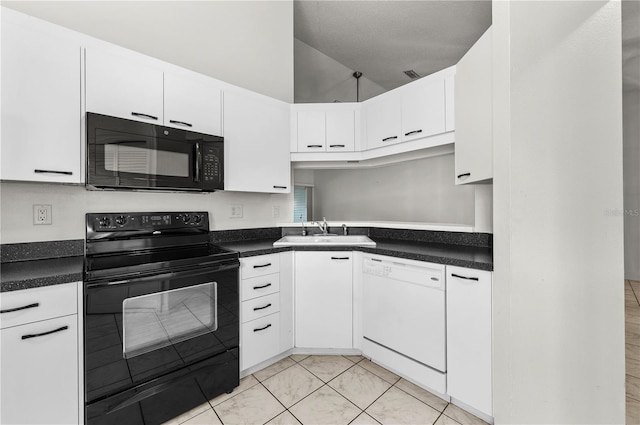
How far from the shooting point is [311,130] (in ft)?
8.29

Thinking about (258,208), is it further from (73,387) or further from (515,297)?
(515,297)

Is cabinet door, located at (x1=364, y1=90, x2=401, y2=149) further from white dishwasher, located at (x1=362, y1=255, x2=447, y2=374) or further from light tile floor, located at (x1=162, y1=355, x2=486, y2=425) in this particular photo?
light tile floor, located at (x1=162, y1=355, x2=486, y2=425)

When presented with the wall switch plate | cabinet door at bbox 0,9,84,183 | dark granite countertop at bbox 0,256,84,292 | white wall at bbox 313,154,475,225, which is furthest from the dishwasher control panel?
white wall at bbox 313,154,475,225

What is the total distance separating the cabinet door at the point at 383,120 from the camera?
2.27m

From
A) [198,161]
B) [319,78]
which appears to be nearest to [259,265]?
[198,161]

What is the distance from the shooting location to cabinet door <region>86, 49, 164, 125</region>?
1541mm

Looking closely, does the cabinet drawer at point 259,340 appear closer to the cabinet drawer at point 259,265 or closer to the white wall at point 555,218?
the cabinet drawer at point 259,265

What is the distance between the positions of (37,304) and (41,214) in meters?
0.69

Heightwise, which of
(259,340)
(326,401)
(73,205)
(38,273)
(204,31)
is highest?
(204,31)

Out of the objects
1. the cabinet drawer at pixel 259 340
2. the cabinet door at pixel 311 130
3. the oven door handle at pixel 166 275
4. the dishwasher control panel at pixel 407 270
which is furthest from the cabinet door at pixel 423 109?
the cabinet drawer at pixel 259 340

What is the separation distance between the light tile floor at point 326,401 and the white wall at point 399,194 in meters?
3.21

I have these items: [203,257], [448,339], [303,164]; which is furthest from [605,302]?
[303,164]

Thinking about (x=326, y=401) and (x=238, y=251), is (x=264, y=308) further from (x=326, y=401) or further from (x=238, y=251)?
(x=326, y=401)

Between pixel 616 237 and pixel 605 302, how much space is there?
278 mm
